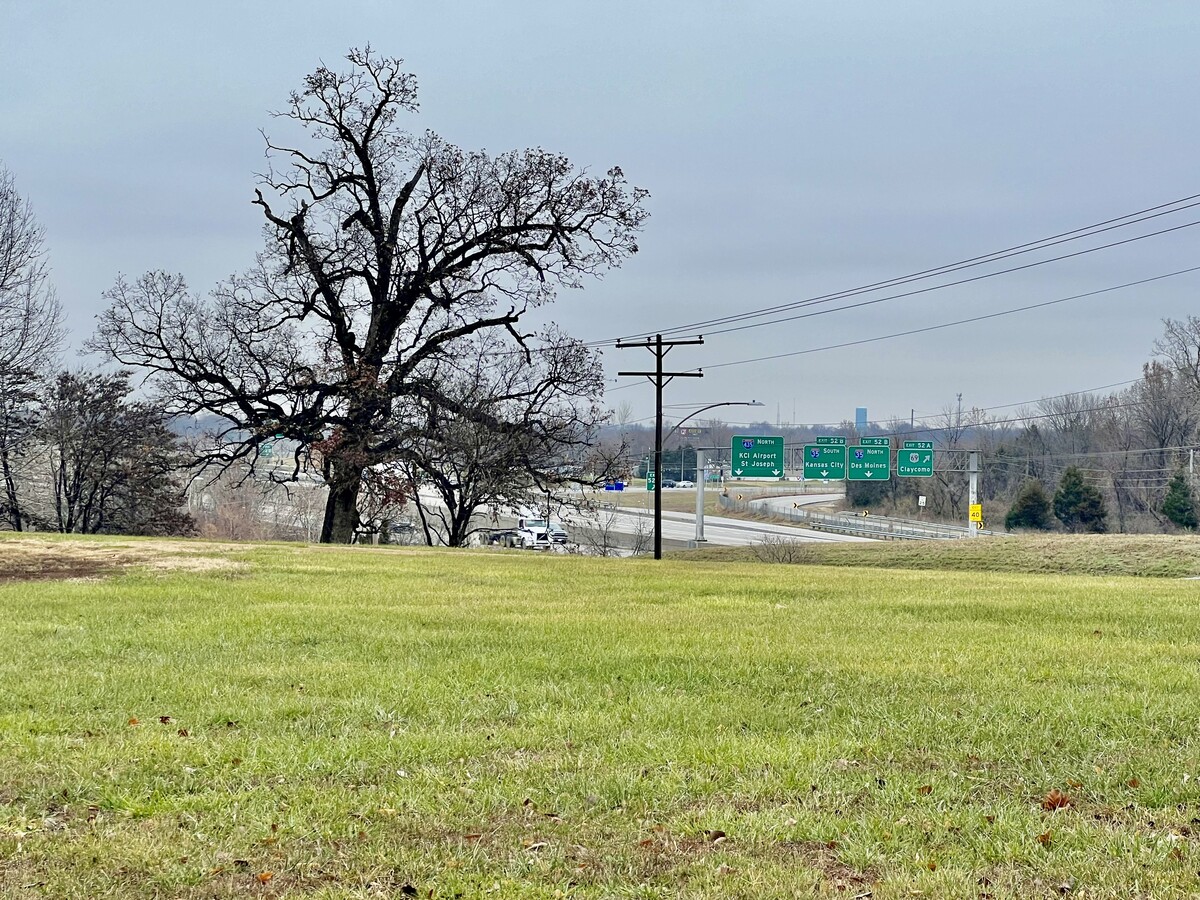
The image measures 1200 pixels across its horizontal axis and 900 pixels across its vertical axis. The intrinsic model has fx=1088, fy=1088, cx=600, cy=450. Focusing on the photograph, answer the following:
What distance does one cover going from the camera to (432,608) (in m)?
13.3

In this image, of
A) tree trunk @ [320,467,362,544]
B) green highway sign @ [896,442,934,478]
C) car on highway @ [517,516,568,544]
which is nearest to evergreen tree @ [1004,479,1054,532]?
green highway sign @ [896,442,934,478]

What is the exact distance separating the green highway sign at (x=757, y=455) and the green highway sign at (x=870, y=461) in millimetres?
3611

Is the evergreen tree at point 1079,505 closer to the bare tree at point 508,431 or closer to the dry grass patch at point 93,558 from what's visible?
the bare tree at point 508,431

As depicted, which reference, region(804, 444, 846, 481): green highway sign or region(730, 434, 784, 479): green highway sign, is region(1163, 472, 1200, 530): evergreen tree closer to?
region(804, 444, 846, 481): green highway sign

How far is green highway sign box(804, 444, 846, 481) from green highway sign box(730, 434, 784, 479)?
1442 millimetres

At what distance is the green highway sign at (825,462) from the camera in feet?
168

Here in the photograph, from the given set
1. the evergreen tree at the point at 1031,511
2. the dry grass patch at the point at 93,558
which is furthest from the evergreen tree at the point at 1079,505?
the dry grass patch at the point at 93,558

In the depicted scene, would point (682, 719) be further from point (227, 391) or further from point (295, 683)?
point (227, 391)

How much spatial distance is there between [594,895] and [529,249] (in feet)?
106

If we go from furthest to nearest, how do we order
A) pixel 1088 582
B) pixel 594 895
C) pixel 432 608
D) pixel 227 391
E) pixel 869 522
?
pixel 869 522, pixel 227 391, pixel 1088 582, pixel 432 608, pixel 594 895

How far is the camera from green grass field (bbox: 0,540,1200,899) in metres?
4.38

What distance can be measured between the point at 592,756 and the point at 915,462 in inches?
1931

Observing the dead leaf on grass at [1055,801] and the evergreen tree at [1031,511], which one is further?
the evergreen tree at [1031,511]

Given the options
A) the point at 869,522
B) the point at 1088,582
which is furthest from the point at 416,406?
the point at 869,522
